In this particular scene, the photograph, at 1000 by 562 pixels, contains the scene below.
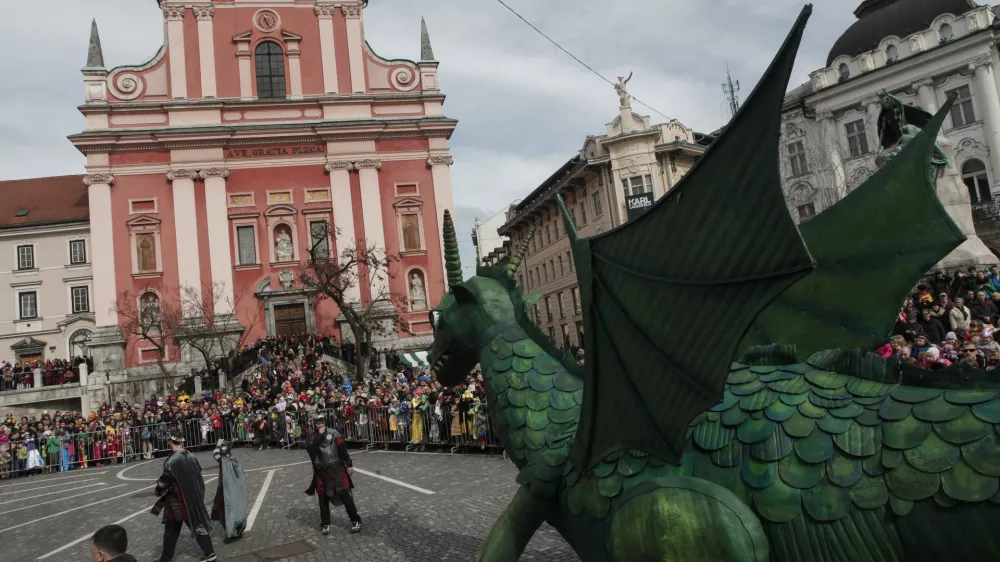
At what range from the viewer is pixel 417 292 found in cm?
3506

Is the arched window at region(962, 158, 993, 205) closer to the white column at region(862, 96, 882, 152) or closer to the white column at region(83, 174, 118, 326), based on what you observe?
the white column at region(862, 96, 882, 152)

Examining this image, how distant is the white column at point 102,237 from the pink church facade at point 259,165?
0.06m

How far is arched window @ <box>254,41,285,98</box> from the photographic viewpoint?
35656 mm

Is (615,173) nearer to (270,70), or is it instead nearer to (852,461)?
(270,70)

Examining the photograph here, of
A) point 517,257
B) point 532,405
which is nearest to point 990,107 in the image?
point 517,257

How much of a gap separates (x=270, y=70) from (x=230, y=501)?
106 feet

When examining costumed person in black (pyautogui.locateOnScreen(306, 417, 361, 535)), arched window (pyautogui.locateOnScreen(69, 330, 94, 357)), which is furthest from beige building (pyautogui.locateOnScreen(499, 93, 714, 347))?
arched window (pyautogui.locateOnScreen(69, 330, 94, 357))

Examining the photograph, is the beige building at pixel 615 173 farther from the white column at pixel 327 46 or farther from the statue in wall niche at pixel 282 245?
the white column at pixel 327 46

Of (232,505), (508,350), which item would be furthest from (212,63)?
(508,350)

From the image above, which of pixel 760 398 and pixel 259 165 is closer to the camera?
pixel 760 398

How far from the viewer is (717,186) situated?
2.10m

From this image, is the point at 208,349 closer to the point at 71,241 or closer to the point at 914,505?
the point at 71,241

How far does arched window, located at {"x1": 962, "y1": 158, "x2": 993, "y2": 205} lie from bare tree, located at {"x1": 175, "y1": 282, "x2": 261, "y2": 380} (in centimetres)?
3143

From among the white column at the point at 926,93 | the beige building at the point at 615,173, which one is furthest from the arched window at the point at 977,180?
the beige building at the point at 615,173
